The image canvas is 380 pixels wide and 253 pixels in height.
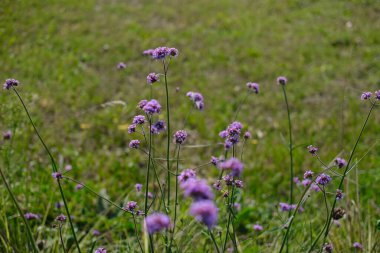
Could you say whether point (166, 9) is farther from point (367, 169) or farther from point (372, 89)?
point (367, 169)

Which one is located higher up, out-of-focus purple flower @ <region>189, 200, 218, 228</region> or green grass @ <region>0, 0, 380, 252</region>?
out-of-focus purple flower @ <region>189, 200, 218, 228</region>

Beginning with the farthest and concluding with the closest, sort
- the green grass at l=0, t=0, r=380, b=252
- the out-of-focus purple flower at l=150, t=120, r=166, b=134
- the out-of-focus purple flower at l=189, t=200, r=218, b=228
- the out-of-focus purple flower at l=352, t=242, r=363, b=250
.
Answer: the green grass at l=0, t=0, r=380, b=252
the out-of-focus purple flower at l=352, t=242, r=363, b=250
the out-of-focus purple flower at l=150, t=120, r=166, b=134
the out-of-focus purple flower at l=189, t=200, r=218, b=228

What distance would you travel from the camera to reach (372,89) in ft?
17.3

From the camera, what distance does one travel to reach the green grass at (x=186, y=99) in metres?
3.02

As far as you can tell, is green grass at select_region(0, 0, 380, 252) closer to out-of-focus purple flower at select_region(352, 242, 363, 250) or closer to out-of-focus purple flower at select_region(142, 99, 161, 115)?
out-of-focus purple flower at select_region(352, 242, 363, 250)

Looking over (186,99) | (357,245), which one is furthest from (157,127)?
(186,99)

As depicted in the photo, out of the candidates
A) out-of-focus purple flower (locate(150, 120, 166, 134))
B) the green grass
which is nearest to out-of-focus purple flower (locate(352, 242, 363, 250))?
the green grass

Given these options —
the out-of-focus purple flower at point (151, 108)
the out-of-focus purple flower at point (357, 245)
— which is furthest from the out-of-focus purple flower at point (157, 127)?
the out-of-focus purple flower at point (357, 245)

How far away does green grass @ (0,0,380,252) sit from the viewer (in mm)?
3023

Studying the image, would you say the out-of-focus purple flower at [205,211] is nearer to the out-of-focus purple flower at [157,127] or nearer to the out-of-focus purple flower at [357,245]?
the out-of-focus purple flower at [157,127]

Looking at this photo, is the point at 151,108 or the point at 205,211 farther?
the point at 151,108

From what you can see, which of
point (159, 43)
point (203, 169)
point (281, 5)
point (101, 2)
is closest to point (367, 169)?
point (203, 169)

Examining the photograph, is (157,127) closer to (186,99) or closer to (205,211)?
(205,211)

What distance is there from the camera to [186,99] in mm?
5215
